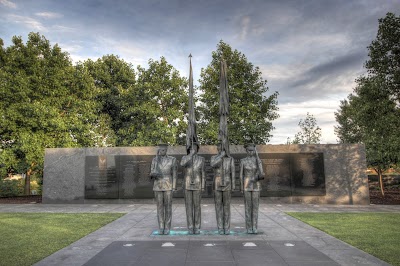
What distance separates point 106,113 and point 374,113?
68.1 ft

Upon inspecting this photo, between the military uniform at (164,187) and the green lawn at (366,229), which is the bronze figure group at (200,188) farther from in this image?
the green lawn at (366,229)

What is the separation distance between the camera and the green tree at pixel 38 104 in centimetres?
1783

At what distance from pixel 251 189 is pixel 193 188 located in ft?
5.38

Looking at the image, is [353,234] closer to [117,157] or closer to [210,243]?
[210,243]

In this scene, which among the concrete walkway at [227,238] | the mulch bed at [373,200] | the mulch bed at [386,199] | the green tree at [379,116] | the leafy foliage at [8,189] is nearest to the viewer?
the concrete walkway at [227,238]

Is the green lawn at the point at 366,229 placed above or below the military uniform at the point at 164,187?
below

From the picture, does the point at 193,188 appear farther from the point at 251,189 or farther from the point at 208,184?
the point at 208,184

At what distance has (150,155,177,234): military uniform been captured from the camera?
7.79m

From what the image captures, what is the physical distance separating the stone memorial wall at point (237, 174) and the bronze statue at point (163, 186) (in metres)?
7.07

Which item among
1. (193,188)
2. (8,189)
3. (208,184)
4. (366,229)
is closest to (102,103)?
(8,189)

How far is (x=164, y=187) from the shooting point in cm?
783

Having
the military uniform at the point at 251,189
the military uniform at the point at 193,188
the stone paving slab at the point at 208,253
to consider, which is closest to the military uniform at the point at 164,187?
the military uniform at the point at 193,188

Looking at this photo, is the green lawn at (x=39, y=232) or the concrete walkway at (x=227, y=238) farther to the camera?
the green lawn at (x=39, y=232)

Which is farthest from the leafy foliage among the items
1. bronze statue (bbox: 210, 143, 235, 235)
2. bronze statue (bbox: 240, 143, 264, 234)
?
bronze statue (bbox: 240, 143, 264, 234)
